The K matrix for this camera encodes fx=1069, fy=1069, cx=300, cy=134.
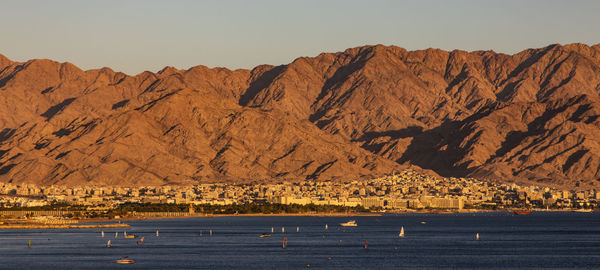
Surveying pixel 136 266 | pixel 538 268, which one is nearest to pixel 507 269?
pixel 538 268

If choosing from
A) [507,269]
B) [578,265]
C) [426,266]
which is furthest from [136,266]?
[578,265]

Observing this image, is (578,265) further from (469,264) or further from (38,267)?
(38,267)

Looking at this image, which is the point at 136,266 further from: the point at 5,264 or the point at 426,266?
the point at 426,266

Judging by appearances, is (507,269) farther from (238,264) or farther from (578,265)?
(238,264)

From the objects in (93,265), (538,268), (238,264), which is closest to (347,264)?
(238,264)

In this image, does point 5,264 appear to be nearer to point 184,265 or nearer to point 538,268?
point 184,265

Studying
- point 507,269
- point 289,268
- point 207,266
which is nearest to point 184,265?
point 207,266
